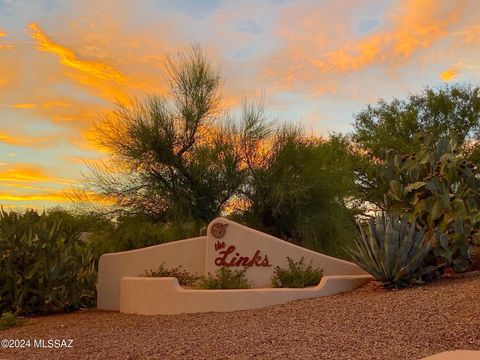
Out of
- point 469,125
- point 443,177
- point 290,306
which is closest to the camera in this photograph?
point 290,306

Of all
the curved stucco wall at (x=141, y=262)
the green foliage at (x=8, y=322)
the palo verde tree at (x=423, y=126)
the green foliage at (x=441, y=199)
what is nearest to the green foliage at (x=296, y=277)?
the curved stucco wall at (x=141, y=262)

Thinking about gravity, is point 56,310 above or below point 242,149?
below

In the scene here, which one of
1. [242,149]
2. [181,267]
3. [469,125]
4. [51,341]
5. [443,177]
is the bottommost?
[51,341]

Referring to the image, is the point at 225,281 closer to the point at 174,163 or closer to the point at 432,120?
the point at 174,163

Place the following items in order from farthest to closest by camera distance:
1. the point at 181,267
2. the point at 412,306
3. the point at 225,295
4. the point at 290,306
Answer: the point at 181,267 → the point at 225,295 → the point at 290,306 → the point at 412,306

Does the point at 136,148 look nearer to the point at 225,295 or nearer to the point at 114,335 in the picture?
the point at 225,295

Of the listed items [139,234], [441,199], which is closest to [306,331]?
[441,199]

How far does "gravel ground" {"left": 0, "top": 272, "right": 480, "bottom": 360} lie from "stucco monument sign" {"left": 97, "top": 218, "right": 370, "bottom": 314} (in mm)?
591

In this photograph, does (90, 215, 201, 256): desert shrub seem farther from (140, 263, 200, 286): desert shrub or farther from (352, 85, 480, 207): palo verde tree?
(352, 85, 480, 207): palo verde tree

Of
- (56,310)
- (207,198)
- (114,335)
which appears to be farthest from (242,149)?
(114,335)

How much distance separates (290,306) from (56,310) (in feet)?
23.5

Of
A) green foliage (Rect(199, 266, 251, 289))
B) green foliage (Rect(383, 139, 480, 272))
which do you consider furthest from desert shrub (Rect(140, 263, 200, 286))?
green foliage (Rect(383, 139, 480, 272))

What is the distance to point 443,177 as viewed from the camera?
13180 mm

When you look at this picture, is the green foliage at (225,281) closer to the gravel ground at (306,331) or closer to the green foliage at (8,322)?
the gravel ground at (306,331)
